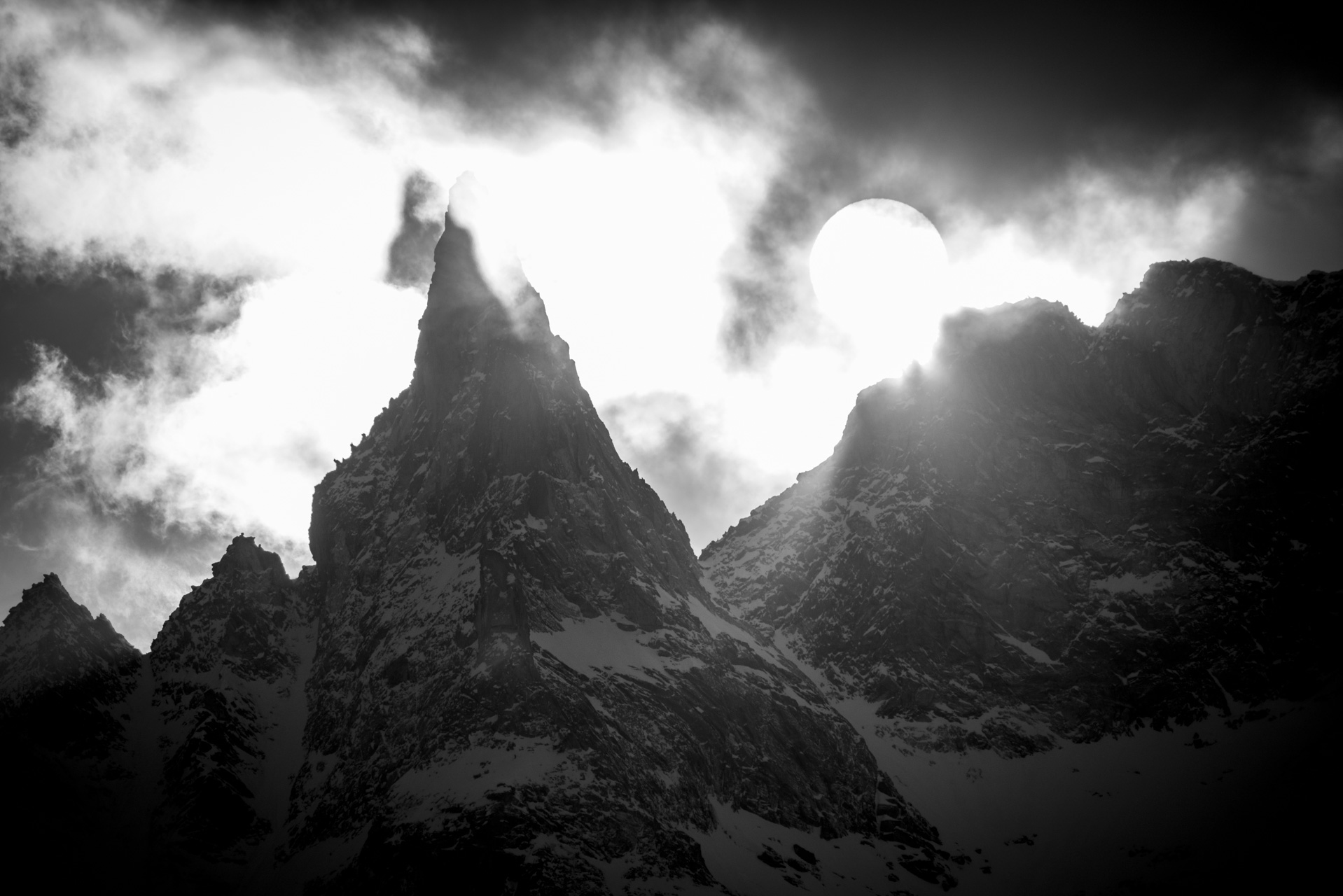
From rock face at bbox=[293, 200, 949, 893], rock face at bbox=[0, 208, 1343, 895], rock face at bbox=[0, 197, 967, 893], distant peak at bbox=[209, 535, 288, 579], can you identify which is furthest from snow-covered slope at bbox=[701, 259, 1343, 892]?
distant peak at bbox=[209, 535, 288, 579]

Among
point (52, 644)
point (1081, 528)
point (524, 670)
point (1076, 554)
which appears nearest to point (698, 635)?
point (524, 670)

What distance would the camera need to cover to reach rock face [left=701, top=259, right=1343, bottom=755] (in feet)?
448

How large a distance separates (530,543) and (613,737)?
32.7 meters

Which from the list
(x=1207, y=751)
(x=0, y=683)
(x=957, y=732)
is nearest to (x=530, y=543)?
(x=957, y=732)

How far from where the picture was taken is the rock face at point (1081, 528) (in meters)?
137

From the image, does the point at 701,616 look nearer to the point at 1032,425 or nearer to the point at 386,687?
the point at 386,687

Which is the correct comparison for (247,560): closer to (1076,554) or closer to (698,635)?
(698,635)

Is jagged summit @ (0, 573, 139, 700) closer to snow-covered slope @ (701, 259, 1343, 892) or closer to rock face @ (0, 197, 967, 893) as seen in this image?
rock face @ (0, 197, 967, 893)

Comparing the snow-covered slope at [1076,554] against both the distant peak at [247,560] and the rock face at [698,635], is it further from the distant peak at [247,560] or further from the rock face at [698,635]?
the distant peak at [247,560]

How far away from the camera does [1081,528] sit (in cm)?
15488

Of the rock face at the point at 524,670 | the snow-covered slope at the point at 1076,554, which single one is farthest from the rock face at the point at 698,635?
the snow-covered slope at the point at 1076,554

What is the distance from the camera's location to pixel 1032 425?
16600cm

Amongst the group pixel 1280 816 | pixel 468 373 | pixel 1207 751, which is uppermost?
pixel 468 373

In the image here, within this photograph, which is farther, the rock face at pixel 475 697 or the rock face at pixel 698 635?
the rock face at pixel 698 635
